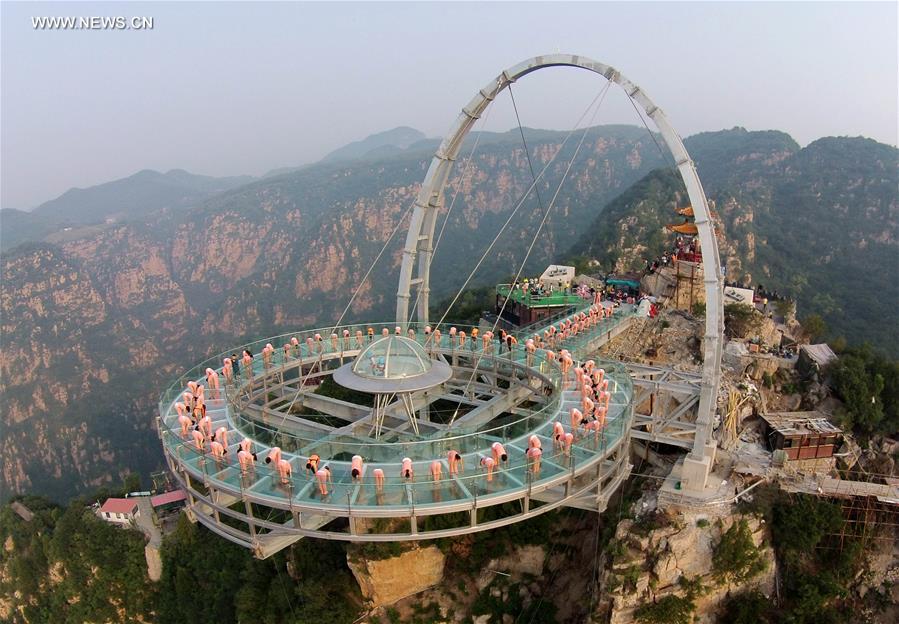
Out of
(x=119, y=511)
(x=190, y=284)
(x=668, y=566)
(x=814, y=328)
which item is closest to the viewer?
(x=668, y=566)

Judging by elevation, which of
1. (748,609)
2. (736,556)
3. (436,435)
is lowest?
(748,609)

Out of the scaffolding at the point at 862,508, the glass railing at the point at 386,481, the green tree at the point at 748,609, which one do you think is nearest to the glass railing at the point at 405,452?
the glass railing at the point at 386,481

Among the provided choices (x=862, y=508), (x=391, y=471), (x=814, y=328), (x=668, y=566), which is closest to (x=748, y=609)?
(x=668, y=566)

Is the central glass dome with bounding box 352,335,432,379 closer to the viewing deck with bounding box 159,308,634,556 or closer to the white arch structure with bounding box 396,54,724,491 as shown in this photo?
the viewing deck with bounding box 159,308,634,556

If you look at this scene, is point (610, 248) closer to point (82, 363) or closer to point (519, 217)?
point (519, 217)

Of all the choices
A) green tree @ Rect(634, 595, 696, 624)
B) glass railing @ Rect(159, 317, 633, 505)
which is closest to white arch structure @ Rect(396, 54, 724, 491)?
glass railing @ Rect(159, 317, 633, 505)

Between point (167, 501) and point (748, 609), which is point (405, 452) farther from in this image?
point (167, 501)

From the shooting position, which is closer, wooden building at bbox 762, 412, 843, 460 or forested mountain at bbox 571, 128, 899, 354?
wooden building at bbox 762, 412, 843, 460
